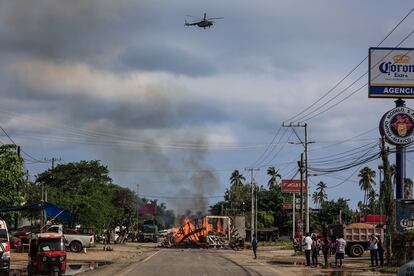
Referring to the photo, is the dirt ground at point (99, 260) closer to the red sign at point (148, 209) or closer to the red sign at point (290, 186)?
the red sign at point (290, 186)

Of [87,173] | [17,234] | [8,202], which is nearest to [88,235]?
[17,234]

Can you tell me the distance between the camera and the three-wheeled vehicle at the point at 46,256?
78.0 feet

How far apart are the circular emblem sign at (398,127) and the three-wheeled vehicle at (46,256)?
71.0 feet

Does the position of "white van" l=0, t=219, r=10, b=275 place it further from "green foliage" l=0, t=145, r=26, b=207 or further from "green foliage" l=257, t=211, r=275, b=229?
"green foliage" l=257, t=211, r=275, b=229

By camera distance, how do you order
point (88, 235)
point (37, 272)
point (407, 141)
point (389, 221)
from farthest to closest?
point (88, 235) < point (407, 141) < point (389, 221) < point (37, 272)

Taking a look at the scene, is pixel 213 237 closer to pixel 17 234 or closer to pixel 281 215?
pixel 17 234

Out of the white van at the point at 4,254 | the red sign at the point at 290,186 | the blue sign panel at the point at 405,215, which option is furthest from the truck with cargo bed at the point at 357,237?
the red sign at the point at 290,186

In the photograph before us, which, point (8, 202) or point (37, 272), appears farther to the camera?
point (8, 202)

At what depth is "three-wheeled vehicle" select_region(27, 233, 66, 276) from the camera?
2377cm

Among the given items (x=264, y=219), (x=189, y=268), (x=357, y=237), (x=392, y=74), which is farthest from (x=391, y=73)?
(x=264, y=219)

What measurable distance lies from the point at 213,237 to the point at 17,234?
83.2ft

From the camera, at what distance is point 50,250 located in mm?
24000

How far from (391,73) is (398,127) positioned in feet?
16.0

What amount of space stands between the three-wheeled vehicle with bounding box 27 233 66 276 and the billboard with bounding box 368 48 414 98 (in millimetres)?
24442
